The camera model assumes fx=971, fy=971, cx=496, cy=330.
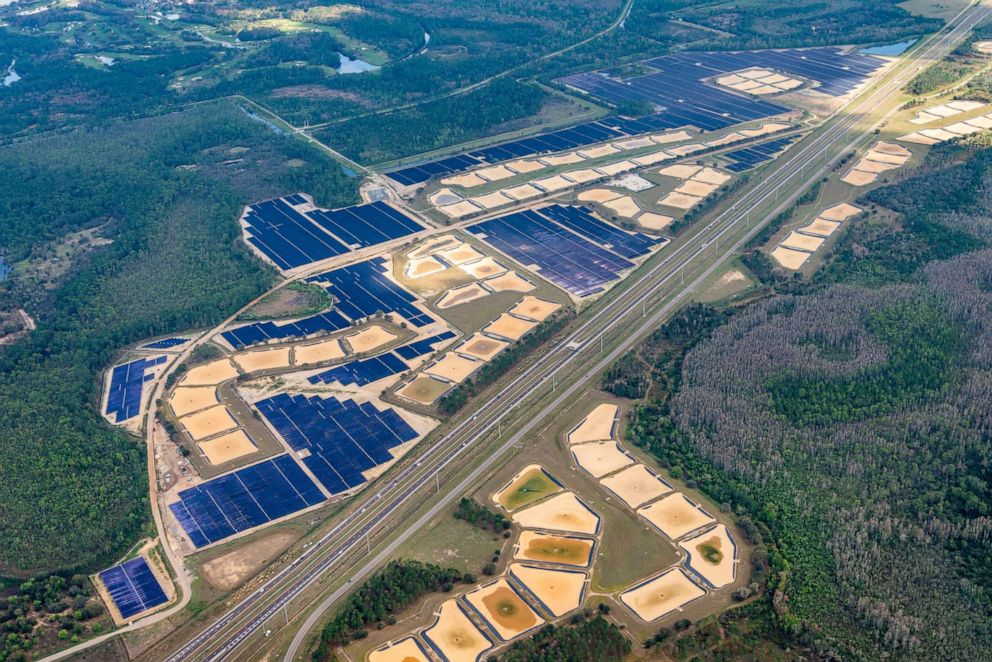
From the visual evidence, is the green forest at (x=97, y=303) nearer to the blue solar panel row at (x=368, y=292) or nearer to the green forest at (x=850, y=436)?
the blue solar panel row at (x=368, y=292)

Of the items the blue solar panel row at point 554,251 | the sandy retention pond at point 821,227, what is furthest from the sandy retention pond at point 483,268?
the sandy retention pond at point 821,227

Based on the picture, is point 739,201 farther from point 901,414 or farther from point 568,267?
point 901,414

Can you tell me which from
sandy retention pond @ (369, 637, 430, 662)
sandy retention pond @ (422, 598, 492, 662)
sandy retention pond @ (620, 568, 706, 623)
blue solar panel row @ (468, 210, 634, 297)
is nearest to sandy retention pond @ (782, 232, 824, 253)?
blue solar panel row @ (468, 210, 634, 297)

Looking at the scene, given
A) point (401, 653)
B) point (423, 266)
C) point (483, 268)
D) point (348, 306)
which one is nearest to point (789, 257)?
point (483, 268)

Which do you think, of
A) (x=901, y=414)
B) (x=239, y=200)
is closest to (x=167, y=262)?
(x=239, y=200)

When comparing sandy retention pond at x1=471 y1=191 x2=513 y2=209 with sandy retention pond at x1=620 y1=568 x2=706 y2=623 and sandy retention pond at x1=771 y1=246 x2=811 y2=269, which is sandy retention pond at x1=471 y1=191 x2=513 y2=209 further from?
sandy retention pond at x1=620 y1=568 x2=706 y2=623

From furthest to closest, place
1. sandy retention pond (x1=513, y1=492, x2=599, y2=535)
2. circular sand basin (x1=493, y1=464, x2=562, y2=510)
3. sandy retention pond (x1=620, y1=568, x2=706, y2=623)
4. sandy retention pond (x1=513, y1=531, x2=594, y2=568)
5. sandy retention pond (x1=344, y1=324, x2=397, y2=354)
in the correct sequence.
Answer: sandy retention pond (x1=344, y1=324, x2=397, y2=354)
circular sand basin (x1=493, y1=464, x2=562, y2=510)
sandy retention pond (x1=513, y1=492, x2=599, y2=535)
sandy retention pond (x1=513, y1=531, x2=594, y2=568)
sandy retention pond (x1=620, y1=568, x2=706, y2=623)
